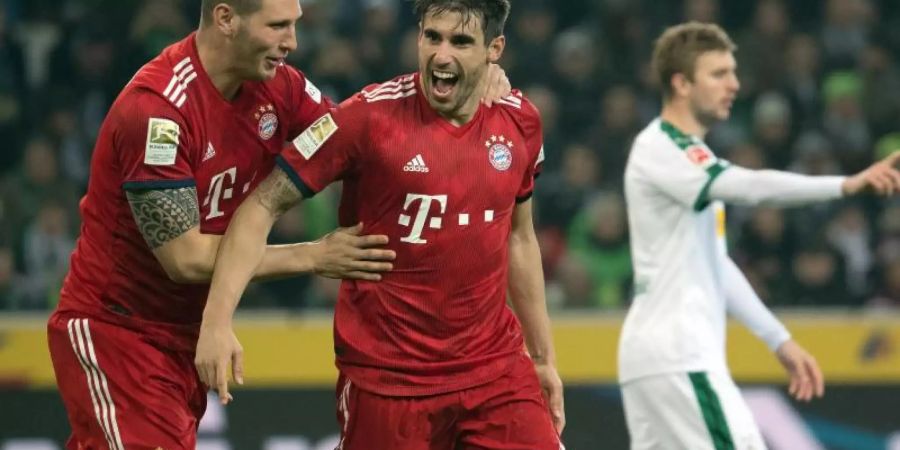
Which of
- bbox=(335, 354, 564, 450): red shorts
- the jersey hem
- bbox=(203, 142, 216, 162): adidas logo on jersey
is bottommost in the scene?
bbox=(335, 354, 564, 450): red shorts

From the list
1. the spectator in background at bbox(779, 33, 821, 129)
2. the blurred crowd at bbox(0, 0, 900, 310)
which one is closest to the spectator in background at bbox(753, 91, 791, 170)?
the blurred crowd at bbox(0, 0, 900, 310)

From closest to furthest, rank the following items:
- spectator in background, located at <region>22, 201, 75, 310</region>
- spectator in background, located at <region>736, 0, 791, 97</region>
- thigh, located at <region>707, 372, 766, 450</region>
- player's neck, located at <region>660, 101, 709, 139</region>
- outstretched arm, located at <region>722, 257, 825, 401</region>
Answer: thigh, located at <region>707, 372, 766, 450</region>
outstretched arm, located at <region>722, 257, 825, 401</region>
player's neck, located at <region>660, 101, 709, 139</region>
spectator in background, located at <region>22, 201, 75, 310</region>
spectator in background, located at <region>736, 0, 791, 97</region>

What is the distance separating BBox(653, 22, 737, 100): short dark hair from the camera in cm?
644

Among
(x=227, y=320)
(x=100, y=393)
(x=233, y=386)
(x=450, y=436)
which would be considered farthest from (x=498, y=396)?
(x=233, y=386)

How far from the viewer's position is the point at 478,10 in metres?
4.91

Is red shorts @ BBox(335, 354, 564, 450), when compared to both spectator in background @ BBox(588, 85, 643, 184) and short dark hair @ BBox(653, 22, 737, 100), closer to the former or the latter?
short dark hair @ BBox(653, 22, 737, 100)

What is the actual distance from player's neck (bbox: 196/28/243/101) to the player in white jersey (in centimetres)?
194

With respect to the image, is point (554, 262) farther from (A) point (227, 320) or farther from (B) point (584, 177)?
(A) point (227, 320)

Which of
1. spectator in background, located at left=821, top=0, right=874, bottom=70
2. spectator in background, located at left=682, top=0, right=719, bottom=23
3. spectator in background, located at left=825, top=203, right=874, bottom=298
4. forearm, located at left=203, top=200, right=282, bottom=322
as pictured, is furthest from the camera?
spectator in background, located at left=821, top=0, right=874, bottom=70

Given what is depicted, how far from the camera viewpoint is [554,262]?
10039 mm

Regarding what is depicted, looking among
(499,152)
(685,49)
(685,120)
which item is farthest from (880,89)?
(499,152)

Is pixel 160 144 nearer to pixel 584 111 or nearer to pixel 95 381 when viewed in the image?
pixel 95 381

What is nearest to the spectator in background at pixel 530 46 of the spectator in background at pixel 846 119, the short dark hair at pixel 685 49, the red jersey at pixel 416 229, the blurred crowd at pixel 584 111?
the blurred crowd at pixel 584 111

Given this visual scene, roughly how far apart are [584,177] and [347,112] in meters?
5.75
